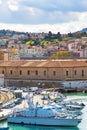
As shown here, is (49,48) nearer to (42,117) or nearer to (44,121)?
(42,117)

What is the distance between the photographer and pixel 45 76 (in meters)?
66.8

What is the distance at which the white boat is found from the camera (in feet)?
131

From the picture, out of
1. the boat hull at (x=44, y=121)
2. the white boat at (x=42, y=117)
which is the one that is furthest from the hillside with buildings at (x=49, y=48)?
the boat hull at (x=44, y=121)

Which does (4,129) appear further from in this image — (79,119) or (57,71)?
(57,71)

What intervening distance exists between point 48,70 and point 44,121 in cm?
2607

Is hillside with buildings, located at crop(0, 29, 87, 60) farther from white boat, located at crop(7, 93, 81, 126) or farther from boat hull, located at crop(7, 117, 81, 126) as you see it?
boat hull, located at crop(7, 117, 81, 126)

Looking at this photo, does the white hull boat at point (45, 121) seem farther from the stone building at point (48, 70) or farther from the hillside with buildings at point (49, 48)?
the hillside with buildings at point (49, 48)

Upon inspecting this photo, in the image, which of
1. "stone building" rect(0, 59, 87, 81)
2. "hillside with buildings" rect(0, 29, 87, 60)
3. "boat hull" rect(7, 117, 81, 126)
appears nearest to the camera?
"boat hull" rect(7, 117, 81, 126)

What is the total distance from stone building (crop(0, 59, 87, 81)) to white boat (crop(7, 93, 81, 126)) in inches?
982

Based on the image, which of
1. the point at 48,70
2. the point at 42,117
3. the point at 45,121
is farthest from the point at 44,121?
the point at 48,70

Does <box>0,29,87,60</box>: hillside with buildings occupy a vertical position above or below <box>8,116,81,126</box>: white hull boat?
below

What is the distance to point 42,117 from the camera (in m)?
40.6

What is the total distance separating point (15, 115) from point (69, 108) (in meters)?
5.56

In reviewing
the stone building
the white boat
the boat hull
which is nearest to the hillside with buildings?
the stone building
